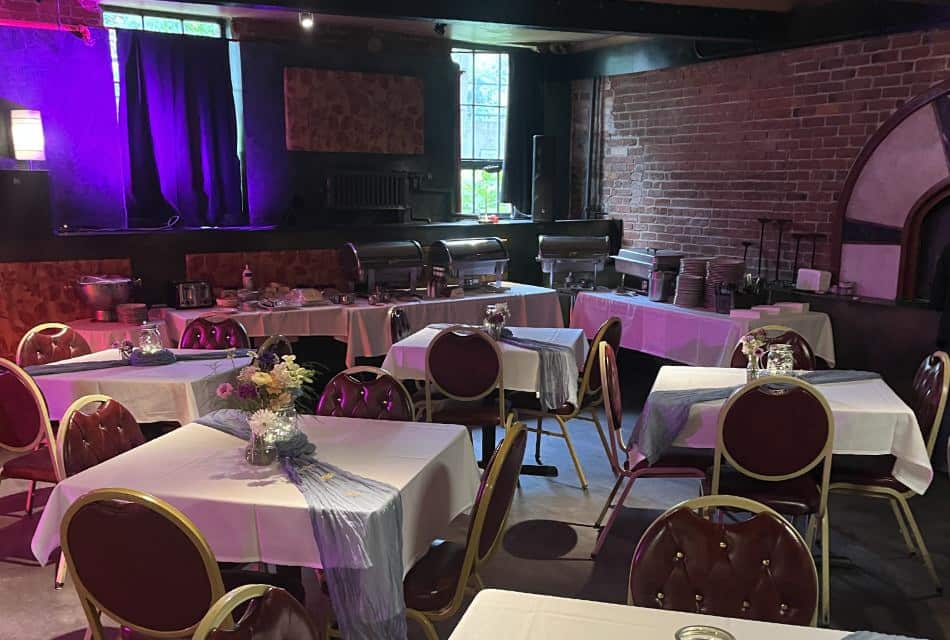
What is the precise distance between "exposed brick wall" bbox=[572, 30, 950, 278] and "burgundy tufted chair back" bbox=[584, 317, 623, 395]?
2128mm

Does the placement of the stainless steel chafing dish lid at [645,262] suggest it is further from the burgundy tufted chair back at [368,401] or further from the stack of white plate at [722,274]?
the burgundy tufted chair back at [368,401]

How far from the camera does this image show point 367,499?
6.74 feet

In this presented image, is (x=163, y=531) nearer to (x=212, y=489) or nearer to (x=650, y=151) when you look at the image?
(x=212, y=489)

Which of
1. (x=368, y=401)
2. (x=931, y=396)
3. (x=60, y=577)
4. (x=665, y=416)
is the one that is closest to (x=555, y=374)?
(x=665, y=416)

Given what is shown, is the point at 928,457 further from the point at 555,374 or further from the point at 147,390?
the point at 147,390

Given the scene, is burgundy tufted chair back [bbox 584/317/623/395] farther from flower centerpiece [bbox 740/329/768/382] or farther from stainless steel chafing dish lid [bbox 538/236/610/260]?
stainless steel chafing dish lid [bbox 538/236/610/260]

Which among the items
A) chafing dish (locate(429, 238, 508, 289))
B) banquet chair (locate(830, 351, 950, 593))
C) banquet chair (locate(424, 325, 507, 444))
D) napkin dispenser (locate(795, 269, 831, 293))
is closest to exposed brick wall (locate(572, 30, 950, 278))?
napkin dispenser (locate(795, 269, 831, 293))

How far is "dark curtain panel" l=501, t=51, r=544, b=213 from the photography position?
7.58 metres

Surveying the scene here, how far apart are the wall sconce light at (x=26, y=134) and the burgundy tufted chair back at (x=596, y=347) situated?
389 cm

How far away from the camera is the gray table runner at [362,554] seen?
6.48 ft

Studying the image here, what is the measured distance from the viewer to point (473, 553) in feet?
7.00

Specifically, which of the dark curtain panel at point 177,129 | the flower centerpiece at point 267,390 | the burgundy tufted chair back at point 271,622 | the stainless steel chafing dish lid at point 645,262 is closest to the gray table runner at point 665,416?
the flower centerpiece at point 267,390

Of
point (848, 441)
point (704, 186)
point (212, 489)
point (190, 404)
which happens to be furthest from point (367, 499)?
point (704, 186)

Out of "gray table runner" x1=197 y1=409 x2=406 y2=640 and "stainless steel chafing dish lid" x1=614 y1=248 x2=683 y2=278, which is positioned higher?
"stainless steel chafing dish lid" x1=614 y1=248 x2=683 y2=278
